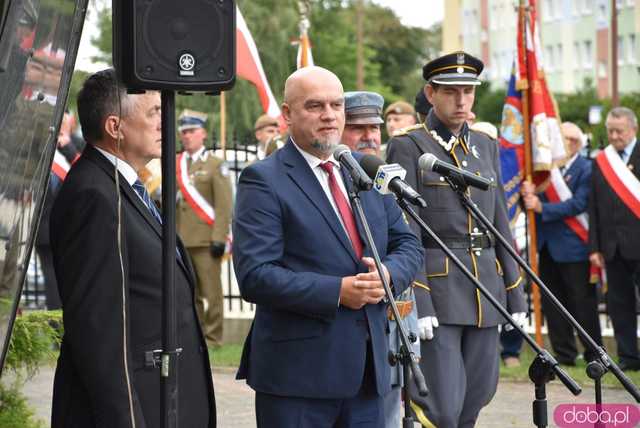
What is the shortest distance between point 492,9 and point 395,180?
77.3 meters

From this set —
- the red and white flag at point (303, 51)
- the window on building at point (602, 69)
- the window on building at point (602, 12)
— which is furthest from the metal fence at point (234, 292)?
the window on building at point (602, 69)

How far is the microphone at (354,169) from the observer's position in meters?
4.71

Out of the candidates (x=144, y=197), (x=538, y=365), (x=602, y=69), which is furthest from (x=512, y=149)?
(x=602, y=69)

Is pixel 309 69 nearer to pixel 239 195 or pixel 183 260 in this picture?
pixel 239 195

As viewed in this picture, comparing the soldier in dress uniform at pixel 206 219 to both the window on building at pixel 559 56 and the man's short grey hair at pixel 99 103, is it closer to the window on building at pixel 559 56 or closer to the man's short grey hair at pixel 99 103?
the man's short grey hair at pixel 99 103

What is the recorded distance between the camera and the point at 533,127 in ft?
38.1

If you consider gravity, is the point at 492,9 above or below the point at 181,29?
above

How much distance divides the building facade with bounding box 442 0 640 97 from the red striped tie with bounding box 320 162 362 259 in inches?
2089

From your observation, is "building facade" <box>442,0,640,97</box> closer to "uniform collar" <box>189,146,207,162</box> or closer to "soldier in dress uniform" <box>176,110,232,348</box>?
"uniform collar" <box>189,146,207,162</box>

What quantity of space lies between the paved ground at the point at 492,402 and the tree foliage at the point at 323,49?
20804mm

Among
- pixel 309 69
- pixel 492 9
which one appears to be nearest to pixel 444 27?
pixel 492 9

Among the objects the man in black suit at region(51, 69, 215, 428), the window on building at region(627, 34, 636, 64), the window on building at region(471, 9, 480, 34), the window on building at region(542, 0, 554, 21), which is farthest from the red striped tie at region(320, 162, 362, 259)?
the window on building at region(471, 9, 480, 34)

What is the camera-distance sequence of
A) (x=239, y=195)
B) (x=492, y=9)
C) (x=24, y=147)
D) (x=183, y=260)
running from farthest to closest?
(x=492, y=9), (x=239, y=195), (x=183, y=260), (x=24, y=147)

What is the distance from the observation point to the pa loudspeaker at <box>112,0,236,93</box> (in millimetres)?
4414
